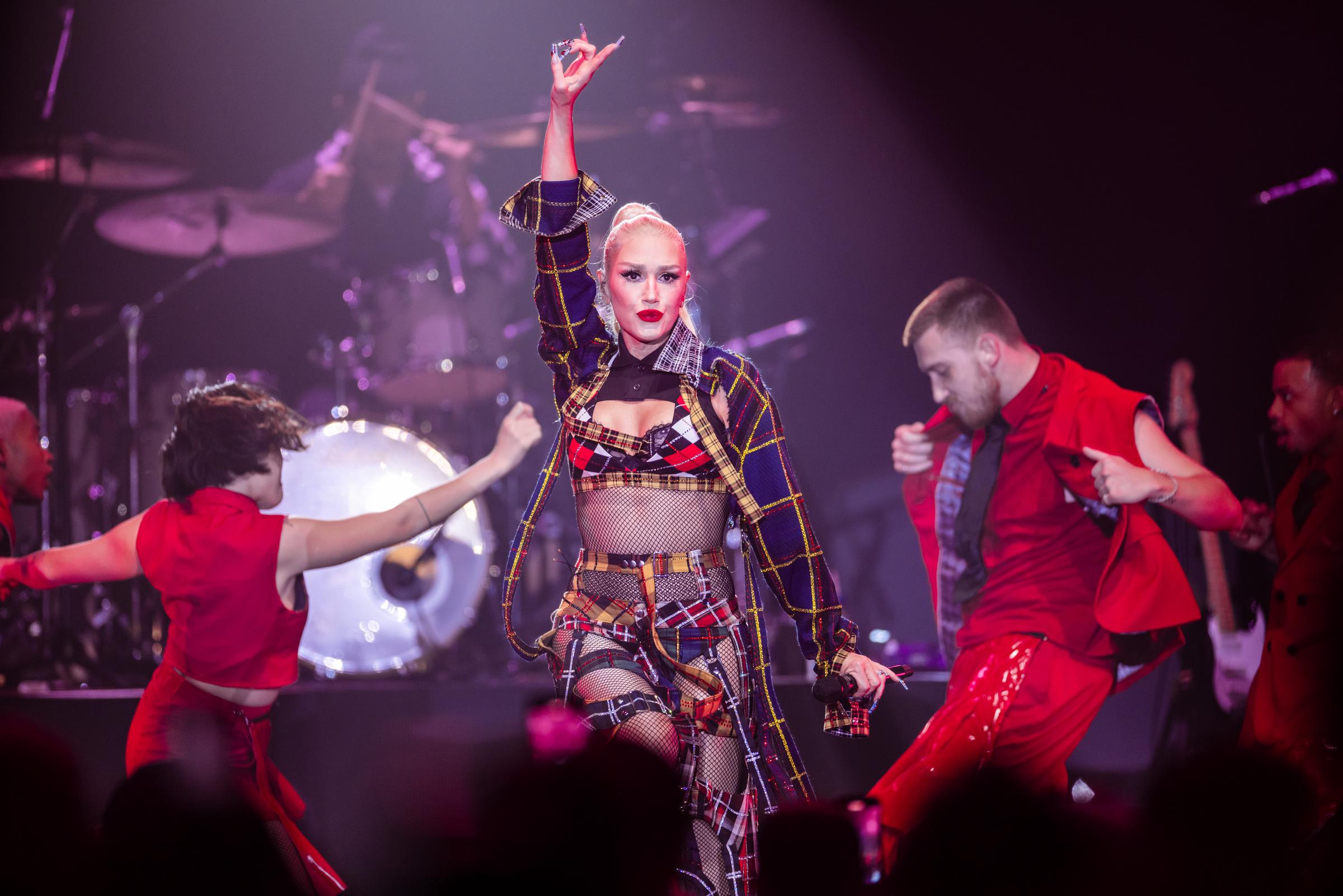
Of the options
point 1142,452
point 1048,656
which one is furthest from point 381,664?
point 1142,452

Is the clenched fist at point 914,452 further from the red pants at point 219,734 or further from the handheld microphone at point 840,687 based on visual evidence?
the red pants at point 219,734

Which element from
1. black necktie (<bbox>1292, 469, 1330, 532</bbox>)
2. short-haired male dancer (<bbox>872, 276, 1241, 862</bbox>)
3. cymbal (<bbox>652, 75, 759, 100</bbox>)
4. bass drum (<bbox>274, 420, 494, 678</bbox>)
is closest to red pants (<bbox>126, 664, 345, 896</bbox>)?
short-haired male dancer (<bbox>872, 276, 1241, 862</bbox>)

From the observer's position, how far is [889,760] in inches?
199

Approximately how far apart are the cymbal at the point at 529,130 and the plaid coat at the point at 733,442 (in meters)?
4.09

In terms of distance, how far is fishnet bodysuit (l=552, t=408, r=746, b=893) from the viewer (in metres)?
2.81

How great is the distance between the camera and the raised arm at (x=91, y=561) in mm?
3523

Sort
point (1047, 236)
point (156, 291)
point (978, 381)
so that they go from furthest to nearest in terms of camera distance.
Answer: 1. point (156, 291)
2. point (1047, 236)
3. point (978, 381)

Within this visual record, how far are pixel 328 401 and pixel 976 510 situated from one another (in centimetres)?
479

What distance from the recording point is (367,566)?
6559 mm

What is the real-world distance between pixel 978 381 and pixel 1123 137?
2.35m

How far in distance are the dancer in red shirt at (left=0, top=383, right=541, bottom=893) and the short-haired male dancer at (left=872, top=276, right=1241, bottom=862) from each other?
1870 millimetres

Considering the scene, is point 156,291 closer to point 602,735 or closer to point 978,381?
point 978,381

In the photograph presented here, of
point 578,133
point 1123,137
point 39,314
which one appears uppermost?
point 578,133

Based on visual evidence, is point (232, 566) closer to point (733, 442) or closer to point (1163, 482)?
point (733, 442)
